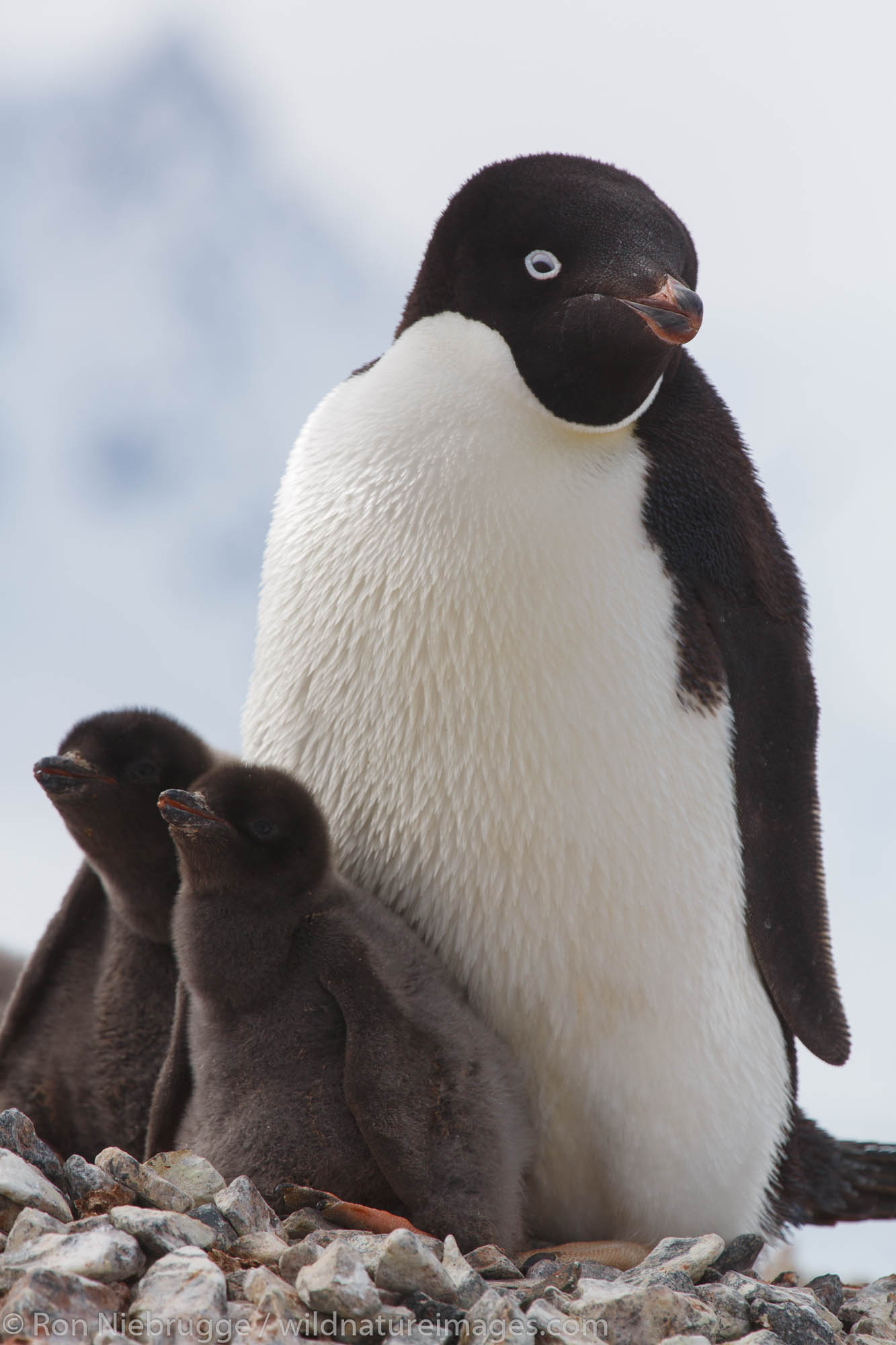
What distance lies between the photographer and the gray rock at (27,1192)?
188 cm

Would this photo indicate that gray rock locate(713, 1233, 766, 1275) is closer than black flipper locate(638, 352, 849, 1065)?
Yes

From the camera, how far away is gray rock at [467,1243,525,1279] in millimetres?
2172

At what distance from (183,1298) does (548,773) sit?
1169 millimetres

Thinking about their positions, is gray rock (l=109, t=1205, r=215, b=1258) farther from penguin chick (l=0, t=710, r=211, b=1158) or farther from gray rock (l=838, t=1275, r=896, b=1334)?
gray rock (l=838, t=1275, r=896, b=1334)

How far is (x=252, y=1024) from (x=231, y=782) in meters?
0.44

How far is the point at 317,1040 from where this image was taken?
7.93 feet

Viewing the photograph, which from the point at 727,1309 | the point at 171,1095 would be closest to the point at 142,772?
the point at 171,1095

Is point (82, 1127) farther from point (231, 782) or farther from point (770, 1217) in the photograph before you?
point (770, 1217)

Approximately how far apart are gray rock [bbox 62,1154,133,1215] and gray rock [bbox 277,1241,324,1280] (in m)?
0.27

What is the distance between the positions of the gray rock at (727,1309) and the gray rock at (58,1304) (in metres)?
0.94

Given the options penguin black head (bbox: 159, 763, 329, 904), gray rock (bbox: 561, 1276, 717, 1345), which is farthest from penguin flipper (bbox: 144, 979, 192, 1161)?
gray rock (bbox: 561, 1276, 717, 1345)

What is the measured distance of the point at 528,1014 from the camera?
2.59 m

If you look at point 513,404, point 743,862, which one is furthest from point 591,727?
point 513,404

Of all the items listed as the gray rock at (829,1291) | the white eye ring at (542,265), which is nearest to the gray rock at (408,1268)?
the gray rock at (829,1291)
